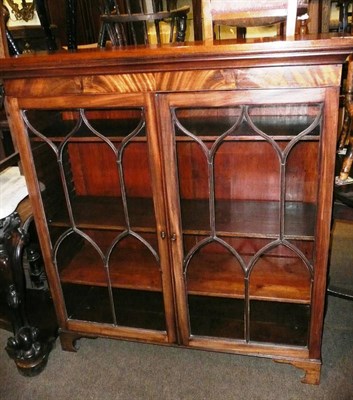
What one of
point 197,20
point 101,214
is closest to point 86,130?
point 101,214

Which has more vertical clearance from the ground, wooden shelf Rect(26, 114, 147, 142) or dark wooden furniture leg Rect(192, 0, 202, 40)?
dark wooden furniture leg Rect(192, 0, 202, 40)

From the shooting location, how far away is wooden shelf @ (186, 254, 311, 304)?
1.55m

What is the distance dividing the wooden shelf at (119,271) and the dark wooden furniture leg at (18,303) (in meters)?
0.18

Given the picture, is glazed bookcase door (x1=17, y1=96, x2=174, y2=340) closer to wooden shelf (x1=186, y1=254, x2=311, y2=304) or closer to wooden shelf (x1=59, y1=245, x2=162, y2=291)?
wooden shelf (x1=59, y1=245, x2=162, y2=291)

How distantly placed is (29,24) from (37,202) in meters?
3.88

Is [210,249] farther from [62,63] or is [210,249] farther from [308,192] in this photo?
[62,63]

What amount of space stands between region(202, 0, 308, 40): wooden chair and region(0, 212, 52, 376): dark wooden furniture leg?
3.34 ft

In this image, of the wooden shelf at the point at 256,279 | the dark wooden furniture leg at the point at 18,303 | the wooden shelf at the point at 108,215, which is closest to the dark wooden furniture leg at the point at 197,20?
the wooden shelf at the point at 108,215

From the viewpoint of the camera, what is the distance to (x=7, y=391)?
5.41ft

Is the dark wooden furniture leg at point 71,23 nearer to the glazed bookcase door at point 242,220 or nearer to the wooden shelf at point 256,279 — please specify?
the glazed bookcase door at point 242,220

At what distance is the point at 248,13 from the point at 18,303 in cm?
Answer: 136

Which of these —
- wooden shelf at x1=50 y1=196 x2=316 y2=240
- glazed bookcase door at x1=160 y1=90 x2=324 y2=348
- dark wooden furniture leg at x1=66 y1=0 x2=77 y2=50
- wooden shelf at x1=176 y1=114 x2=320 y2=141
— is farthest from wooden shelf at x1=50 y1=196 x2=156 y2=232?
dark wooden furniture leg at x1=66 y1=0 x2=77 y2=50

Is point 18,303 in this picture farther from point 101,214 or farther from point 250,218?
point 250,218

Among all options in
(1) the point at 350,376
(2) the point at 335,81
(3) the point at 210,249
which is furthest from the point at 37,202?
(1) the point at 350,376
